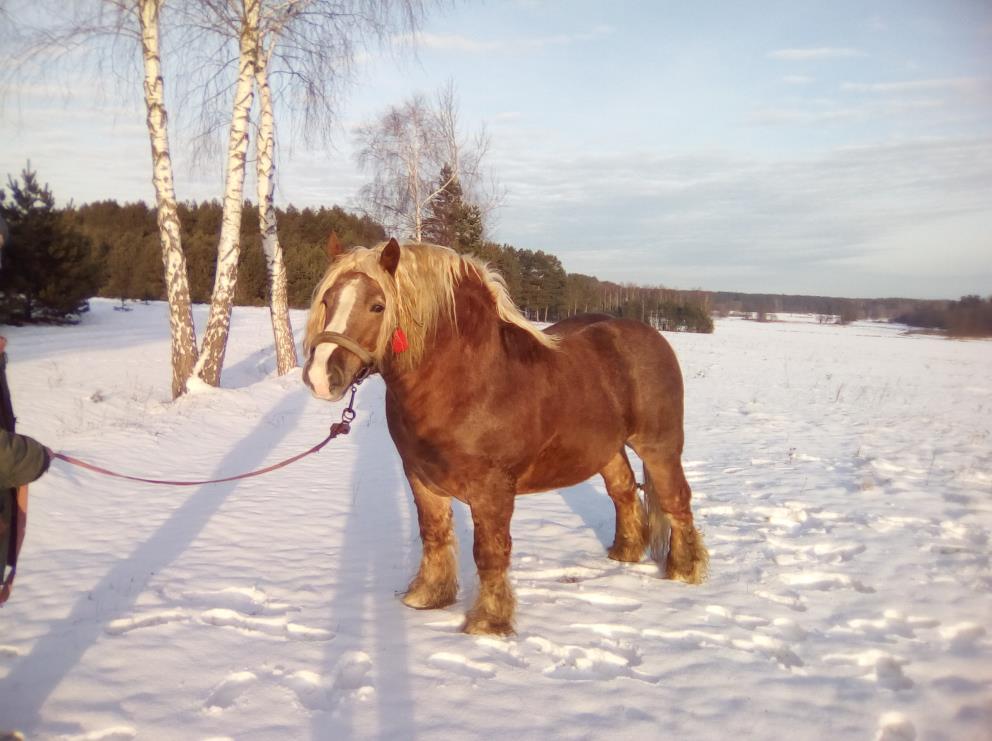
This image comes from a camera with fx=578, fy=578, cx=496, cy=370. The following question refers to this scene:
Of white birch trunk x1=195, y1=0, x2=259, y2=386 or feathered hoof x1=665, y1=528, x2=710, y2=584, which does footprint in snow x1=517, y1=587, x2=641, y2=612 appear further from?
white birch trunk x1=195, y1=0, x2=259, y2=386

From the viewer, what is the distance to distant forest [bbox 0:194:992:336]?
7.84 ft

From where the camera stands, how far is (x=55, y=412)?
9531 millimetres

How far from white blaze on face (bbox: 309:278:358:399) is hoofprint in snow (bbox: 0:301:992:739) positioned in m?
1.38

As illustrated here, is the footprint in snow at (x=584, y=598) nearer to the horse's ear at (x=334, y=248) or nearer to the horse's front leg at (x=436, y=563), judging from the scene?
the horse's front leg at (x=436, y=563)

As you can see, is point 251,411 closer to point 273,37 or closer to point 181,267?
point 181,267

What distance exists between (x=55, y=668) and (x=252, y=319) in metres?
24.8

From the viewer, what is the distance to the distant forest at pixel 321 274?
239 centimetres

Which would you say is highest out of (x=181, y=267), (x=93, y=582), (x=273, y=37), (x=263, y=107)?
(x=273, y=37)

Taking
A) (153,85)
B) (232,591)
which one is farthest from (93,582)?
(153,85)

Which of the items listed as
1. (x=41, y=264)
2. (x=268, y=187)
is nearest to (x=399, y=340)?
(x=268, y=187)

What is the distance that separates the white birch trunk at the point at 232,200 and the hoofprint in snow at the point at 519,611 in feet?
10.5

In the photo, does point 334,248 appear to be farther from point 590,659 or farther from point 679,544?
point 679,544

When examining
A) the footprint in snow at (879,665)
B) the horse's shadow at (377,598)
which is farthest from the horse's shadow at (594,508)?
the footprint in snow at (879,665)

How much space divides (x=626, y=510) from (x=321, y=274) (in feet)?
63.6
